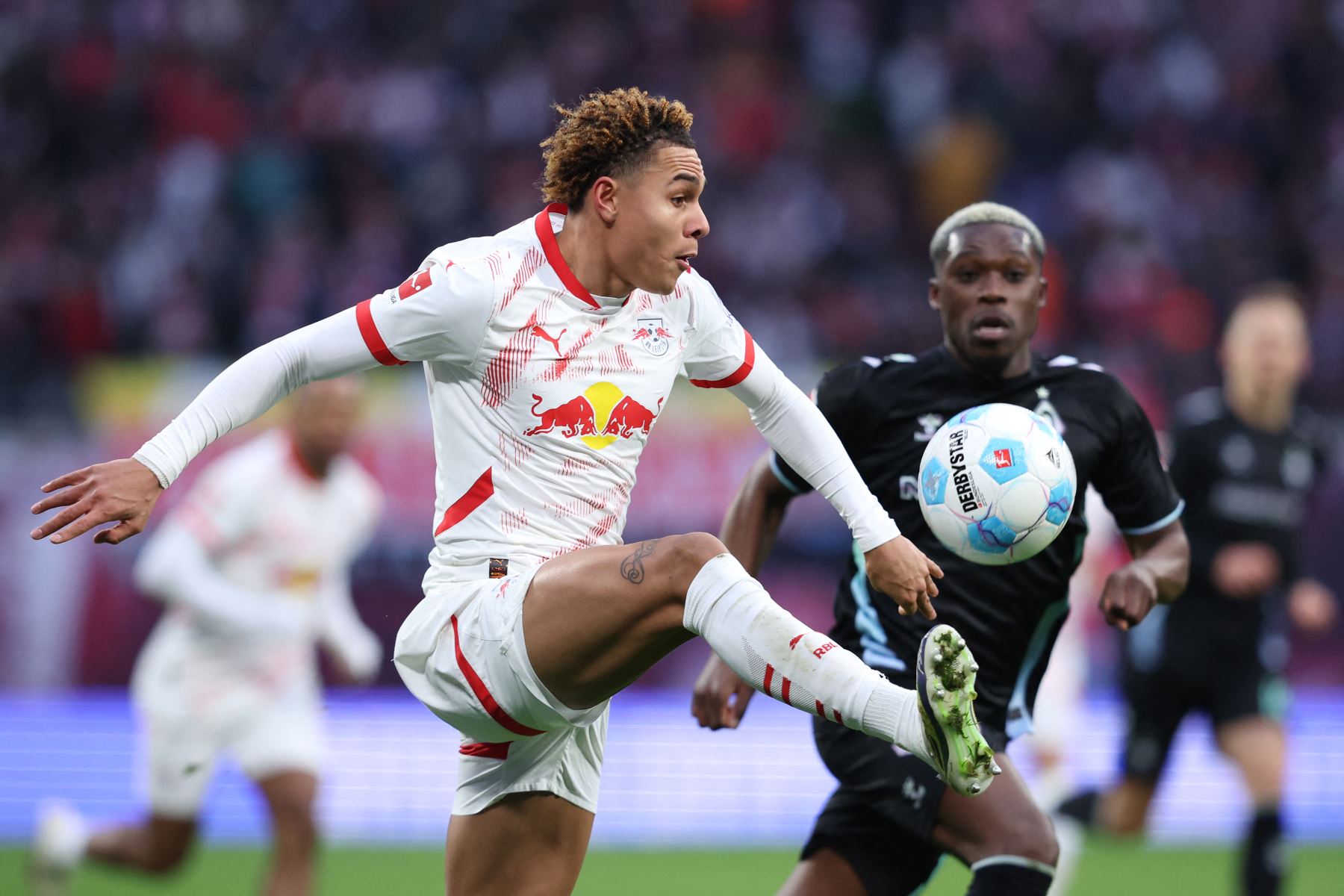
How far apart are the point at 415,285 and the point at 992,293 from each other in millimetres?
1641

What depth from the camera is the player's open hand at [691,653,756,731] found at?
4.63 m

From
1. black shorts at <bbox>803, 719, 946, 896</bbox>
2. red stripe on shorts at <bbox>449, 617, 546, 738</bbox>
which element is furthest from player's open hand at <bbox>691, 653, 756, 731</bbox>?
red stripe on shorts at <bbox>449, 617, 546, 738</bbox>

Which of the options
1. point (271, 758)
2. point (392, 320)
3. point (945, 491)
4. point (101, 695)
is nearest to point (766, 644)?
point (945, 491)

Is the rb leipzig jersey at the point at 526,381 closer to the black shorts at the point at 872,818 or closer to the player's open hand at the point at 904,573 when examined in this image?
the player's open hand at the point at 904,573

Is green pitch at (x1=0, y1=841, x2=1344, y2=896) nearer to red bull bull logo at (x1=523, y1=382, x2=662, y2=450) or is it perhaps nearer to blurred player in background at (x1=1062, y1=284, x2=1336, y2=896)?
blurred player in background at (x1=1062, y1=284, x2=1336, y2=896)

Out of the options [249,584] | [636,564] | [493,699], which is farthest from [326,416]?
[636,564]

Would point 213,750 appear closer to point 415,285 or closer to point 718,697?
point 718,697

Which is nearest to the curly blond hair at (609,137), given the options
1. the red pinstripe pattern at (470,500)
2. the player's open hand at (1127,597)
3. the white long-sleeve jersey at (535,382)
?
the white long-sleeve jersey at (535,382)

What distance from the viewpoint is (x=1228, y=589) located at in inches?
282

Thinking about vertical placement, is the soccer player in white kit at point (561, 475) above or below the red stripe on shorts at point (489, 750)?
above

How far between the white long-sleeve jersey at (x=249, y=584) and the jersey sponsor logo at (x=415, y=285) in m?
3.37

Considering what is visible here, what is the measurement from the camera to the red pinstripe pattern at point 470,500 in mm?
4223

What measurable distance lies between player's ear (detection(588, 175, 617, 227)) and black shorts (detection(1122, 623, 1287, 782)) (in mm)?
4288

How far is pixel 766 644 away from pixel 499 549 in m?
0.83
